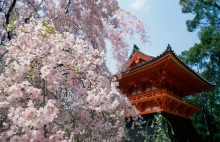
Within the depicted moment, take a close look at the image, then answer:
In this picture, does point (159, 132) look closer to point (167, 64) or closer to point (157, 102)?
point (157, 102)

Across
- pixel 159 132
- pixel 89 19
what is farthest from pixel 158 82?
pixel 89 19

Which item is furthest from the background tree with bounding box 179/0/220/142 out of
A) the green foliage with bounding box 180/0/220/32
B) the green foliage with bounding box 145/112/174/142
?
the green foliage with bounding box 145/112/174/142

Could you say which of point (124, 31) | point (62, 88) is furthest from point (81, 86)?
point (124, 31)

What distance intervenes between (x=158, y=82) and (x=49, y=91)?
6520 mm

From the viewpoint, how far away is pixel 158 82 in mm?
8445

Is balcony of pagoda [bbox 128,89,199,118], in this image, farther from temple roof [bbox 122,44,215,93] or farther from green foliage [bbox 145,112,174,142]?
temple roof [bbox 122,44,215,93]

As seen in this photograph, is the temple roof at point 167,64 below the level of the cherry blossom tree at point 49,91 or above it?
above

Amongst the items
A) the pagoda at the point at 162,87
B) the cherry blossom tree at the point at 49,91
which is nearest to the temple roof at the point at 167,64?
the pagoda at the point at 162,87

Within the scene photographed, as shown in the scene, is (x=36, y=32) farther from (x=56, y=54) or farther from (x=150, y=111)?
(x=150, y=111)

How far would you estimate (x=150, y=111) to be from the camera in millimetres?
8469

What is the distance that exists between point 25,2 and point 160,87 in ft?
18.9

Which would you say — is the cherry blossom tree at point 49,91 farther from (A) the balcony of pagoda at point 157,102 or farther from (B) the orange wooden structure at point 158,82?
(A) the balcony of pagoda at point 157,102

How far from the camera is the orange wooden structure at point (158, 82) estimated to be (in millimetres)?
7971

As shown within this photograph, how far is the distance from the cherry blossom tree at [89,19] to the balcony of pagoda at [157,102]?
3.04 meters
